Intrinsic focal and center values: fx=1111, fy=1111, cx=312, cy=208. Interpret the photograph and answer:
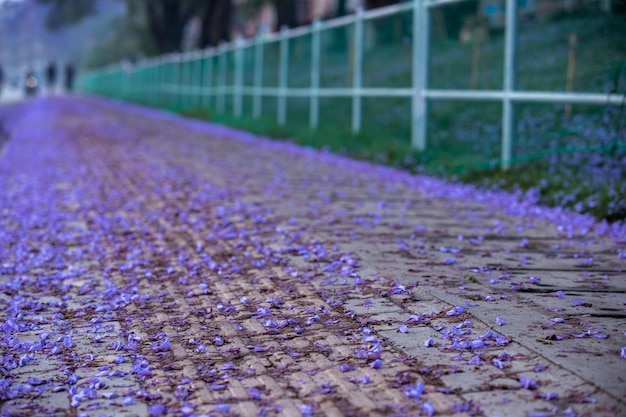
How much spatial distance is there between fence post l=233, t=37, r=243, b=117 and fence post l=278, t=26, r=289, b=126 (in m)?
4.45

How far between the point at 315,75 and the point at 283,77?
2.66m

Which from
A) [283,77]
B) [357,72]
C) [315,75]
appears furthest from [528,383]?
Result: [283,77]

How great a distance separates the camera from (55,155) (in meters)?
15.9

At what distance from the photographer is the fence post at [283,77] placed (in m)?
20.6

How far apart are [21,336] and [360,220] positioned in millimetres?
3620

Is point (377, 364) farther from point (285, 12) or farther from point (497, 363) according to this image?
point (285, 12)

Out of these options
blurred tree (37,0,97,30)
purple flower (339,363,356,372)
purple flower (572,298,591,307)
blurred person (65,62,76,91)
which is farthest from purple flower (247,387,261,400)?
blurred person (65,62,76,91)

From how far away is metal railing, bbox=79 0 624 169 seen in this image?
414 inches

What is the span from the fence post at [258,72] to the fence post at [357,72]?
738cm

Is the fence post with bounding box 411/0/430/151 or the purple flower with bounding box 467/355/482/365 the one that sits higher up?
the fence post with bounding box 411/0/430/151

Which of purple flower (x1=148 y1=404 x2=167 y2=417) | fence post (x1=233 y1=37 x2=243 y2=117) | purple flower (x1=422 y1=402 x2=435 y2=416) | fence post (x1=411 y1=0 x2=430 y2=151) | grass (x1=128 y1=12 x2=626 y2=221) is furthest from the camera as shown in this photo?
fence post (x1=233 y1=37 x2=243 y2=117)

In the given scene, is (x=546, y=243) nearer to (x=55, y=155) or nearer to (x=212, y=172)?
(x=212, y=172)

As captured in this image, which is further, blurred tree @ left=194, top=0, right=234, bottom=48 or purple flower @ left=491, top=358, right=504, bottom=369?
blurred tree @ left=194, top=0, right=234, bottom=48

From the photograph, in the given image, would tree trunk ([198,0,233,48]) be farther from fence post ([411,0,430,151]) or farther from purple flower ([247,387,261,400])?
purple flower ([247,387,261,400])
